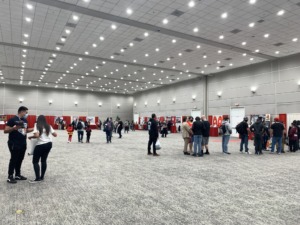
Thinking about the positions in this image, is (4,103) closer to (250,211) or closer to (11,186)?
(11,186)

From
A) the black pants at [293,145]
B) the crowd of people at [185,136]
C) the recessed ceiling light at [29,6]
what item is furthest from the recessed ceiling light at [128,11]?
the black pants at [293,145]

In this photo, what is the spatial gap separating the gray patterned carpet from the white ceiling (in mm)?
7152

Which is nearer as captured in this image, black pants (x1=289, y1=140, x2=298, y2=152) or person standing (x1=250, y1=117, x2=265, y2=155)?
person standing (x1=250, y1=117, x2=265, y2=155)

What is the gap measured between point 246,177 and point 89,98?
34.4m

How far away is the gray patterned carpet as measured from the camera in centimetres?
306

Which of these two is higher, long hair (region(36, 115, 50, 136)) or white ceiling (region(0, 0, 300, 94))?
white ceiling (region(0, 0, 300, 94))

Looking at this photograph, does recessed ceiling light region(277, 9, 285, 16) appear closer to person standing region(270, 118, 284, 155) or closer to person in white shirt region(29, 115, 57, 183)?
person standing region(270, 118, 284, 155)

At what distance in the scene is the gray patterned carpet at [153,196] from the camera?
3.06 m

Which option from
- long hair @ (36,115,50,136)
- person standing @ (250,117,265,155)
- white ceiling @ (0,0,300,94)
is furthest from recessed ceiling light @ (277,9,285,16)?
long hair @ (36,115,50,136)

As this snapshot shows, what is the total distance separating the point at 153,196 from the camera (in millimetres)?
3949

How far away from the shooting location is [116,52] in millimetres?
17203

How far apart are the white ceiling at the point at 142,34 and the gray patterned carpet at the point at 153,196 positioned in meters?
7.15

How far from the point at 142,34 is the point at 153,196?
36.7 feet

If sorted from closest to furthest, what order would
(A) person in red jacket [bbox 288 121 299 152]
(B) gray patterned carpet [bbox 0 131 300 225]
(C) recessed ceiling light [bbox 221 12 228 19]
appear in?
1. (B) gray patterned carpet [bbox 0 131 300 225]
2. (A) person in red jacket [bbox 288 121 299 152]
3. (C) recessed ceiling light [bbox 221 12 228 19]
